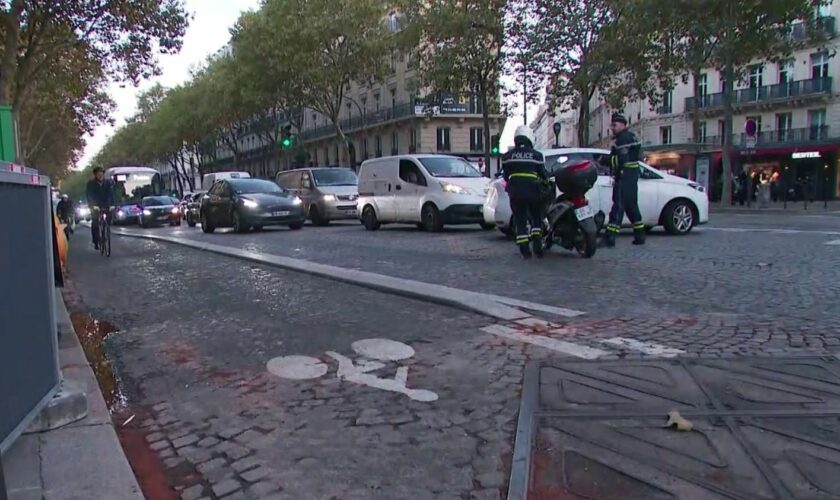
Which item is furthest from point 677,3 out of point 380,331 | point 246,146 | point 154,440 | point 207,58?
point 246,146

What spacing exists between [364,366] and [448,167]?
36.9ft

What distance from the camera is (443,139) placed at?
54.2 meters

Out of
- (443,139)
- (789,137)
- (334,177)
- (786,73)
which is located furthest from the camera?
(443,139)

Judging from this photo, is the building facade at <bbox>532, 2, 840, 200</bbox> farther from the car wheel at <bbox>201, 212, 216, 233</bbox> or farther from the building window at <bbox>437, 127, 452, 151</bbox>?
the car wheel at <bbox>201, 212, 216, 233</bbox>

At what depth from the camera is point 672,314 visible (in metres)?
5.21

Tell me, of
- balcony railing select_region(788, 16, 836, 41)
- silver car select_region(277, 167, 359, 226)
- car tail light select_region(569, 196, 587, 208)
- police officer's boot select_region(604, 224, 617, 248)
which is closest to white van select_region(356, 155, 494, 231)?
silver car select_region(277, 167, 359, 226)

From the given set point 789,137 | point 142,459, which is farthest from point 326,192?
point 789,137

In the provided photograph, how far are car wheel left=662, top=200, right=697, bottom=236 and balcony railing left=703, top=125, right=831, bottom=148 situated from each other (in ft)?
105

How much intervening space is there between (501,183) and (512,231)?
90 cm

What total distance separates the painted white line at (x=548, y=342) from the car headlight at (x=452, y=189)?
936cm

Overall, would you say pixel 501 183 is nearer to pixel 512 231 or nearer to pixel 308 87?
pixel 512 231

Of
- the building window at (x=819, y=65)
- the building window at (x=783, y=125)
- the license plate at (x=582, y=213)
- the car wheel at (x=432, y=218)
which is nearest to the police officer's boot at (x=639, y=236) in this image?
the license plate at (x=582, y=213)

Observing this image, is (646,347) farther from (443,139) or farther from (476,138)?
(476,138)

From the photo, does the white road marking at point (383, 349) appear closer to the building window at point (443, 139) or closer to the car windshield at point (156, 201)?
the car windshield at point (156, 201)
